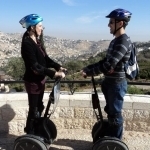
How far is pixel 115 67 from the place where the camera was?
318cm

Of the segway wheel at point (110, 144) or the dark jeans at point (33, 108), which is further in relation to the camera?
the dark jeans at point (33, 108)

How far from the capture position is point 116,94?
3246 mm

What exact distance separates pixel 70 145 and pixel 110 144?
3.24 feet

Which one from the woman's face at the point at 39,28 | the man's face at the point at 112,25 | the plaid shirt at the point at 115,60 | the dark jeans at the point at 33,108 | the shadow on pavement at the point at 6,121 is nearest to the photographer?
the plaid shirt at the point at 115,60

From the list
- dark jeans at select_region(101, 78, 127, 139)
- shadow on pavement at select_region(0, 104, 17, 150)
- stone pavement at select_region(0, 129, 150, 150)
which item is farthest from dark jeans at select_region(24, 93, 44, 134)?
dark jeans at select_region(101, 78, 127, 139)

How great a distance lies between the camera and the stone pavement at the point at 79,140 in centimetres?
404

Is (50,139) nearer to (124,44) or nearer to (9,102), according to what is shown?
(9,102)

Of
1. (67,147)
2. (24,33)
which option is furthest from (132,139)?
(24,33)

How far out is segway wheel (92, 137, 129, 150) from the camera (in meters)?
3.29

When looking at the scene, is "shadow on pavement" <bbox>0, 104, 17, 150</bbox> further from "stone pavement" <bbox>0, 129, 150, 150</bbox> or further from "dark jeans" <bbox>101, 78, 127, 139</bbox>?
"dark jeans" <bbox>101, 78, 127, 139</bbox>

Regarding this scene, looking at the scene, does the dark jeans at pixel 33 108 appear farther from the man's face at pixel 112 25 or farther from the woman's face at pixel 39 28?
the man's face at pixel 112 25

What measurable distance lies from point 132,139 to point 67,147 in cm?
103

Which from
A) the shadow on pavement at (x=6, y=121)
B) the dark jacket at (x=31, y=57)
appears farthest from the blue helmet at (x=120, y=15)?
the shadow on pavement at (x=6, y=121)

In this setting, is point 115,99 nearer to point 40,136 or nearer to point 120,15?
point 120,15
